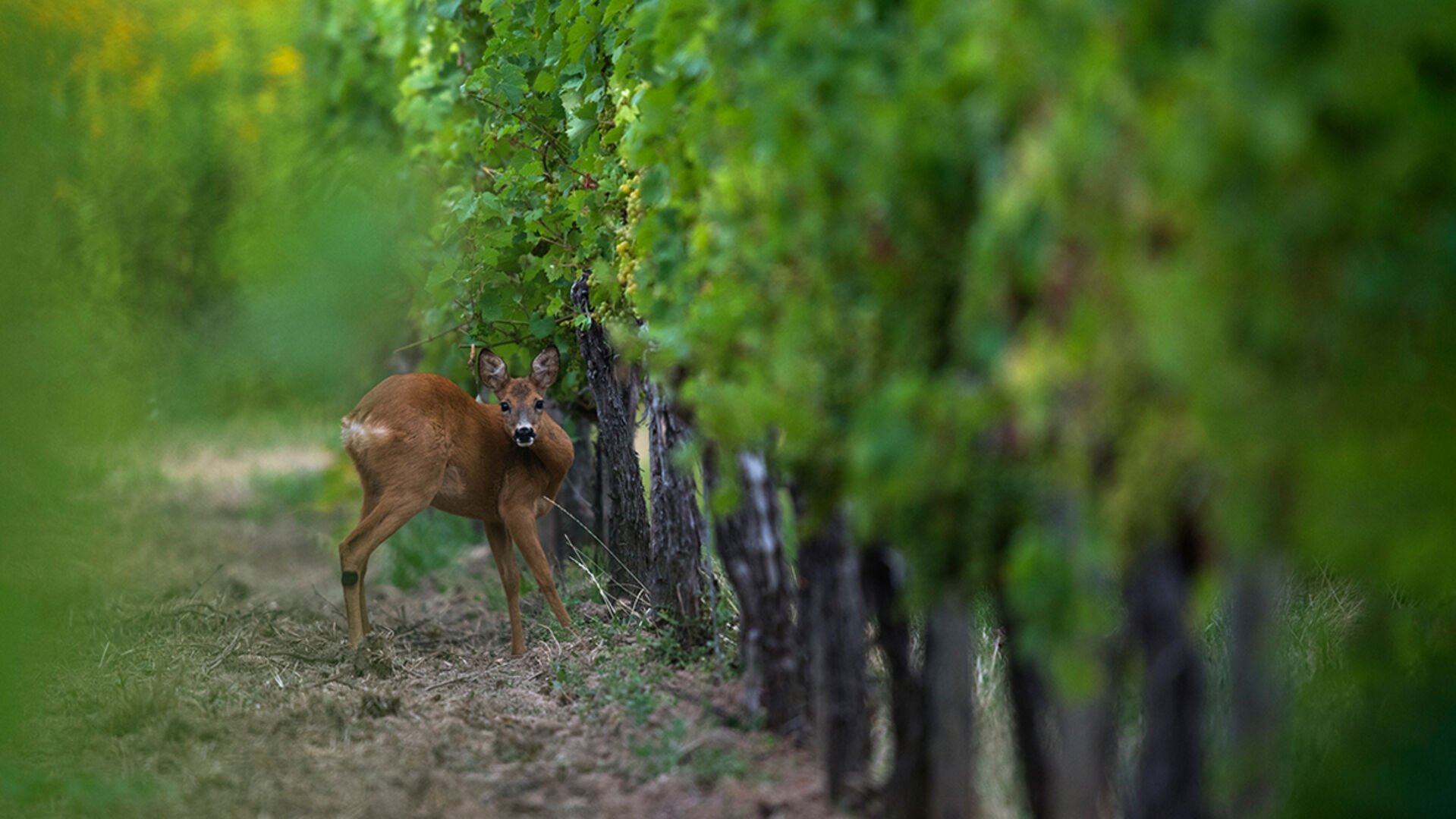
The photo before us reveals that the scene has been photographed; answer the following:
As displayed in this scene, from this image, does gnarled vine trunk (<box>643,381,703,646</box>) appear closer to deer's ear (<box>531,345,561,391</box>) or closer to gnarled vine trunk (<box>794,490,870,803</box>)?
deer's ear (<box>531,345,561,391</box>)

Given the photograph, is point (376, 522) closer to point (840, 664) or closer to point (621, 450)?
point (621, 450)

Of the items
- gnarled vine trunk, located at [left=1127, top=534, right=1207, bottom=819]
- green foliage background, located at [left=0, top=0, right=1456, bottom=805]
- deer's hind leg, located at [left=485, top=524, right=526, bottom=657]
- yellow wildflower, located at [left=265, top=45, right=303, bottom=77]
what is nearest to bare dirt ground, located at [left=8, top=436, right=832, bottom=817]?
deer's hind leg, located at [left=485, top=524, right=526, bottom=657]

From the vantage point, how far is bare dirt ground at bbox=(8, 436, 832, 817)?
493cm

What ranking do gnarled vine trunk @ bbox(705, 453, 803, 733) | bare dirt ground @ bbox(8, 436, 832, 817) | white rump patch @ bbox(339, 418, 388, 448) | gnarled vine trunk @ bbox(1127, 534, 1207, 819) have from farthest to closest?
white rump patch @ bbox(339, 418, 388, 448) → gnarled vine trunk @ bbox(705, 453, 803, 733) → bare dirt ground @ bbox(8, 436, 832, 817) → gnarled vine trunk @ bbox(1127, 534, 1207, 819)

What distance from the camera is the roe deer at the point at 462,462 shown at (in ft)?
26.7

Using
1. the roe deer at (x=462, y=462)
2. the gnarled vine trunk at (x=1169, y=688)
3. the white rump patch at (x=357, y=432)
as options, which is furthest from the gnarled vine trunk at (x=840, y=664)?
the white rump patch at (x=357, y=432)

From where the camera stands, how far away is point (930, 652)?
4.15 meters

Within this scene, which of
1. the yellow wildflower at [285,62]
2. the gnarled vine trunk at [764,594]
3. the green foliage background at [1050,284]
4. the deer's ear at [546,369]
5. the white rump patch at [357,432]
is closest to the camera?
the green foliage background at [1050,284]

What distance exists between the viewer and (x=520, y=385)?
8539 mm

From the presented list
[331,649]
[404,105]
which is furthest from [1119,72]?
[404,105]

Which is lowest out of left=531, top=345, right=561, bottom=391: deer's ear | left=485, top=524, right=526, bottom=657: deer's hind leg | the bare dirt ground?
the bare dirt ground

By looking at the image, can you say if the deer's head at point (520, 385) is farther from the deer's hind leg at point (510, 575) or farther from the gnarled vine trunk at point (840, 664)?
the gnarled vine trunk at point (840, 664)

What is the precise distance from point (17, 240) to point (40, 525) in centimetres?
121

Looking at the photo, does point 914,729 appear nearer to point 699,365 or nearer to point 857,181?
point 699,365
